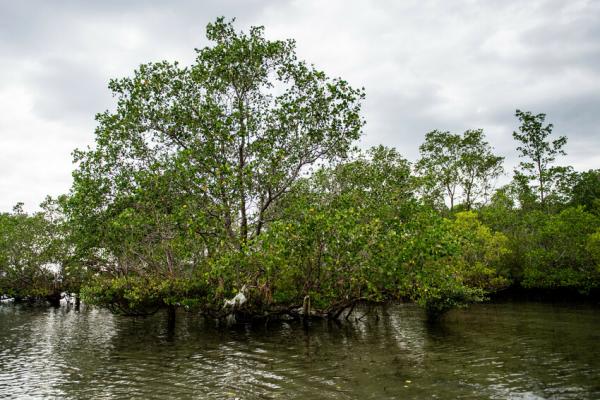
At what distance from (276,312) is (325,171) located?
951 cm

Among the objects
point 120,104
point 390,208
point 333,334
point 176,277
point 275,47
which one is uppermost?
point 275,47

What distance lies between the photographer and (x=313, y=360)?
1680cm

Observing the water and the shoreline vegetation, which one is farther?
the shoreline vegetation

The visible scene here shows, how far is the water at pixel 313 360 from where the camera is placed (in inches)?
494

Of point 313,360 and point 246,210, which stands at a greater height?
point 246,210

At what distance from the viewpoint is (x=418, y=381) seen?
13.1 m

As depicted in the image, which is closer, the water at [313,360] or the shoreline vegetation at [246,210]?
the water at [313,360]

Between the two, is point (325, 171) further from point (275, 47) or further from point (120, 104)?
point (120, 104)

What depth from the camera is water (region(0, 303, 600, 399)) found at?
41.2 feet

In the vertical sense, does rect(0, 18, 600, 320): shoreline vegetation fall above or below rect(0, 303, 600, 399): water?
above

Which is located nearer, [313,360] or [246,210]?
[313,360]

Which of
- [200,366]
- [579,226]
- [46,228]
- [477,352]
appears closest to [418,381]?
[477,352]

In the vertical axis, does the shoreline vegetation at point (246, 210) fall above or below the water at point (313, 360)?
above

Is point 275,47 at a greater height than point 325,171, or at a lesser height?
greater
